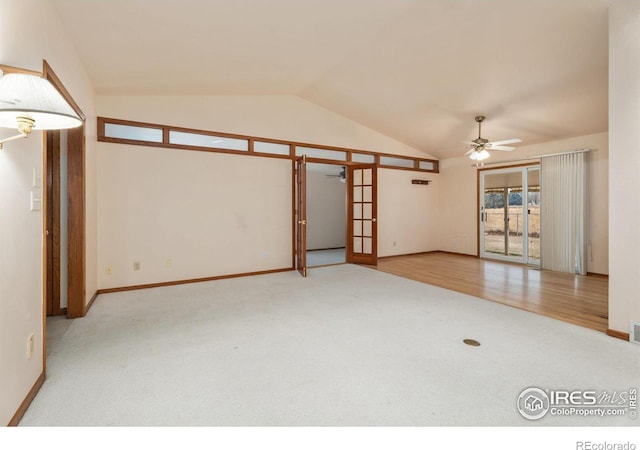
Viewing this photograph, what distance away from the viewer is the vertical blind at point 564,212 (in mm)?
5254

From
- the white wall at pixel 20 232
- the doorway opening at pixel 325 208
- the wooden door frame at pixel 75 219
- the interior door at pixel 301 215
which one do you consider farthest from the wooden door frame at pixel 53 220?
the doorway opening at pixel 325 208

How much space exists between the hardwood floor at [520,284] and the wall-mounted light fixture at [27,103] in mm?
4379

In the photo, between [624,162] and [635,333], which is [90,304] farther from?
[624,162]

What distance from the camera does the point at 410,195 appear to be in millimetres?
7410

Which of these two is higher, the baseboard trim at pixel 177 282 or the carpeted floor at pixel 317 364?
the baseboard trim at pixel 177 282

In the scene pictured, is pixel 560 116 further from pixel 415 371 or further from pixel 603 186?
pixel 415 371

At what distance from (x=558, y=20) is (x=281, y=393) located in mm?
4230

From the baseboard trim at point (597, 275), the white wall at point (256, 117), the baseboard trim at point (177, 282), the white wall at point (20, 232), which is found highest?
the white wall at point (256, 117)

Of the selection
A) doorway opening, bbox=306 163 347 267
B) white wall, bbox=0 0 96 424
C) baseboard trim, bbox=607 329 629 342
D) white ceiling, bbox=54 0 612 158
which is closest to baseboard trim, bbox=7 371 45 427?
white wall, bbox=0 0 96 424

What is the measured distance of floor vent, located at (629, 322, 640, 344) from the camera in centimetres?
252

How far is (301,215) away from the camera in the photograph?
520 cm

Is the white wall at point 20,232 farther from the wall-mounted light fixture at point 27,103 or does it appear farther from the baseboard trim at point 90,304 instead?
the baseboard trim at point 90,304

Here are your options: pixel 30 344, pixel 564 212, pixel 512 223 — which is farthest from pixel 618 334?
pixel 30 344
